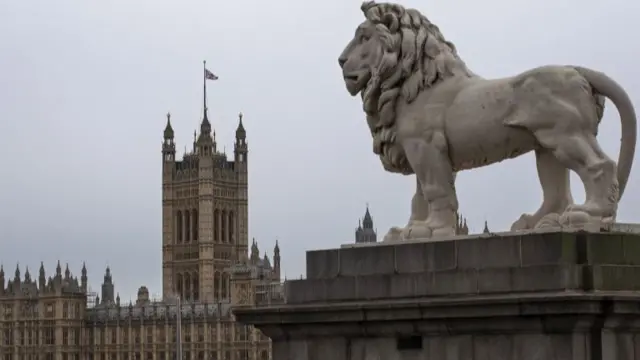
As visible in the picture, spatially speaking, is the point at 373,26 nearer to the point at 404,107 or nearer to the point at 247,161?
the point at 404,107

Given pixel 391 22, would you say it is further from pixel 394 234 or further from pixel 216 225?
pixel 216 225

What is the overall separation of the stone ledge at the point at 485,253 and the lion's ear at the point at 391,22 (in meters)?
1.64

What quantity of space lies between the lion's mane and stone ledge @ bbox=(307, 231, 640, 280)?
2.71ft

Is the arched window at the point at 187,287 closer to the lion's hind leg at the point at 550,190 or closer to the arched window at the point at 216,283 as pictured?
the arched window at the point at 216,283

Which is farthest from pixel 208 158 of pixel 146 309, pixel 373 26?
pixel 373 26

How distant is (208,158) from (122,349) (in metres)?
22.2

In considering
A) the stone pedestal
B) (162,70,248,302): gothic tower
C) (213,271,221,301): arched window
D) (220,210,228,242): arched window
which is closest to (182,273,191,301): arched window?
(162,70,248,302): gothic tower

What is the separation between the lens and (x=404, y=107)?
32.9 feet

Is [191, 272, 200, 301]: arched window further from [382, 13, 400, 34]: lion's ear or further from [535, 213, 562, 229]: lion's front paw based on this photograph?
[535, 213, 562, 229]: lion's front paw

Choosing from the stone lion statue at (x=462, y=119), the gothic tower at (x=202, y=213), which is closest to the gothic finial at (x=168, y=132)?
the gothic tower at (x=202, y=213)

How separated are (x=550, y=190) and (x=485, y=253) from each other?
872mm

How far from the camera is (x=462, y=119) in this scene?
970 cm

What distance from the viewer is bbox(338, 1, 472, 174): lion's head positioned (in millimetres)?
9984

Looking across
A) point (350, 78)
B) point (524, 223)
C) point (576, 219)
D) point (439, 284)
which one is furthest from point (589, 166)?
point (350, 78)
